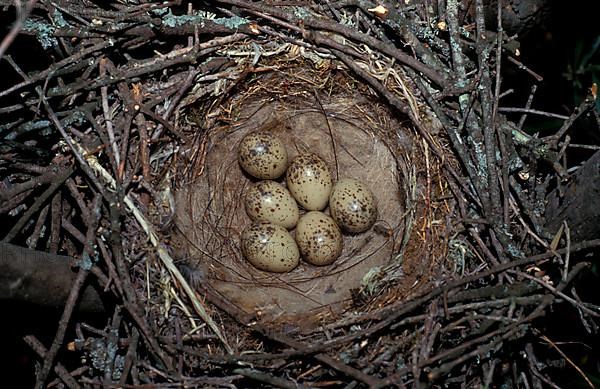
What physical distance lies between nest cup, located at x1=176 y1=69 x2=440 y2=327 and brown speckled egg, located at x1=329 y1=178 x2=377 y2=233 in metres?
0.10

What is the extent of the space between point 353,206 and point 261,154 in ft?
1.41

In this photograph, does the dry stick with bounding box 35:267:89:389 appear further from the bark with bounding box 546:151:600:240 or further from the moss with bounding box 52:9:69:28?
the bark with bounding box 546:151:600:240

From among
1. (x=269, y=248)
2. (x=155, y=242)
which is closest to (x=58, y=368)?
(x=155, y=242)

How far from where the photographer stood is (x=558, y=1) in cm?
312

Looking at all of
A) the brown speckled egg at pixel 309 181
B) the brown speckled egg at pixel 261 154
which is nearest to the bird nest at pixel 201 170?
the brown speckled egg at pixel 261 154

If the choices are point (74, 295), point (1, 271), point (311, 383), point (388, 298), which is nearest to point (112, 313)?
point (74, 295)

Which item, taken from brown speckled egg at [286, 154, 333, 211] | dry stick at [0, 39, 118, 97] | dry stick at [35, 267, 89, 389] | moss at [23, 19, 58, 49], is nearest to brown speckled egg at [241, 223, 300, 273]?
brown speckled egg at [286, 154, 333, 211]

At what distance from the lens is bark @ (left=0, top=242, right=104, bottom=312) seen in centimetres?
207

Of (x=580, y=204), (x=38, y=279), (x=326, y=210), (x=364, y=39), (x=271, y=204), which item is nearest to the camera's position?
(x=38, y=279)

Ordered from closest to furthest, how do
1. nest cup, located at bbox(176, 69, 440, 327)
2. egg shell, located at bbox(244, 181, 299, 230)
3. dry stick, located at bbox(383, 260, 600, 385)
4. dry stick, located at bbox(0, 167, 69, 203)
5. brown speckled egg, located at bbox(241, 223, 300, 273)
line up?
dry stick, located at bbox(383, 260, 600, 385), dry stick, located at bbox(0, 167, 69, 203), nest cup, located at bbox(176, 69, 440, 327), brown speckled egg, located at bbox(241, 223, 300, 273), egg shell, located at bbox(244, 181, 299, 230)

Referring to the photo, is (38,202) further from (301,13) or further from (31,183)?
(301,13)

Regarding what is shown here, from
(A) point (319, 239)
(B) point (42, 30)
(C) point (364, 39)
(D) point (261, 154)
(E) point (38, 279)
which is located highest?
(B) point (42, 30)

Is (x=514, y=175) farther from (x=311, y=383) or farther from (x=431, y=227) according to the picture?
(x=311, y=383)

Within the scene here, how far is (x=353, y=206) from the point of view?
2.99 meters
